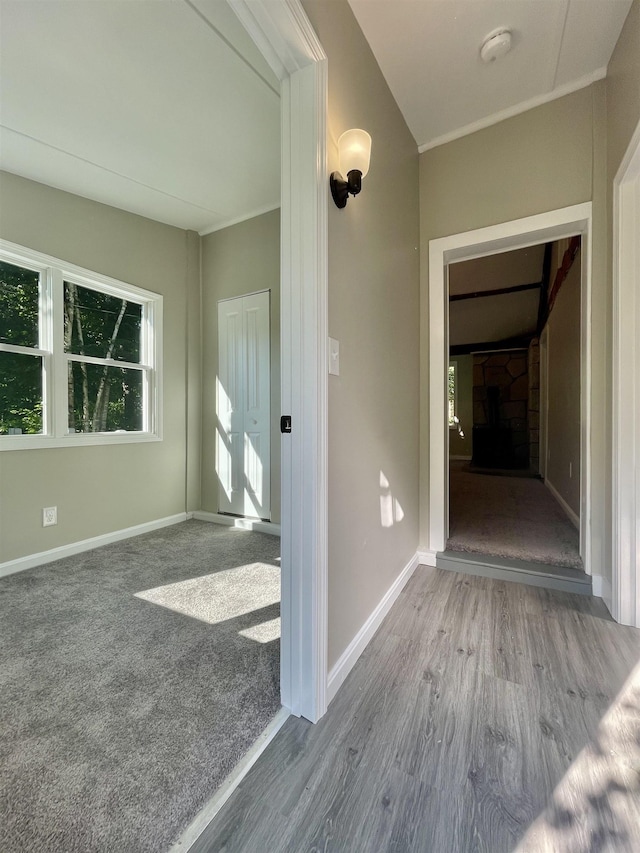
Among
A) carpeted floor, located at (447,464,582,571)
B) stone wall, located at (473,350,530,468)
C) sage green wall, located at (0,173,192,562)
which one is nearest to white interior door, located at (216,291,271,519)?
sage green wall, located at (0,173,192,562)

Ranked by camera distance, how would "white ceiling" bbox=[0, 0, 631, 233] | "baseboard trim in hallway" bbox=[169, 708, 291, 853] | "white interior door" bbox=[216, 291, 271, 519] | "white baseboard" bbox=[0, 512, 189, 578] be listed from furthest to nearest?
"white interior door" bbox=[216, 291, 271, 519] < "white baseboard" bbox=[0, 512, 189, 578] < "white ceiling" bbox=[0, 0, 631, 233] < "baseboard trim in hallway" bbox=[169, 708, 291, 853]

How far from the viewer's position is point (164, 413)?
3436mm

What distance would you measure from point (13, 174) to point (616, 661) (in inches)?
175

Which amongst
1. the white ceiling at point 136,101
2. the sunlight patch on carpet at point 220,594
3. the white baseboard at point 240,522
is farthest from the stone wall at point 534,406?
the sunlight patch on carpet at point 220,594

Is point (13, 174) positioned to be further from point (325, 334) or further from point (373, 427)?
point (373, 427)

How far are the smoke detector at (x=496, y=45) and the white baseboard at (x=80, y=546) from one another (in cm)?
402

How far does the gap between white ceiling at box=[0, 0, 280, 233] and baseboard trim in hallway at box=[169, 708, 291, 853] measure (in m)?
2.93

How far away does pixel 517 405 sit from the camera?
6.91 m

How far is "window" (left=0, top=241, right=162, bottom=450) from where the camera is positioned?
8.12ft

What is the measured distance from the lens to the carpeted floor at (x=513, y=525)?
8.03 feet

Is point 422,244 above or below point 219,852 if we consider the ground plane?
above

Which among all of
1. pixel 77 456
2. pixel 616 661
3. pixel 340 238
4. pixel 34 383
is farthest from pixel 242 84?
pixel 616 661

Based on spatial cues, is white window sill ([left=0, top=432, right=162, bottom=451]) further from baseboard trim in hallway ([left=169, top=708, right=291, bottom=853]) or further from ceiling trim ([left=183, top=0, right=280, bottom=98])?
ceiling trim ([left=183, top=0, right=280, bottom=98])

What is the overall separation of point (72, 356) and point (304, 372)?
2.51 m
